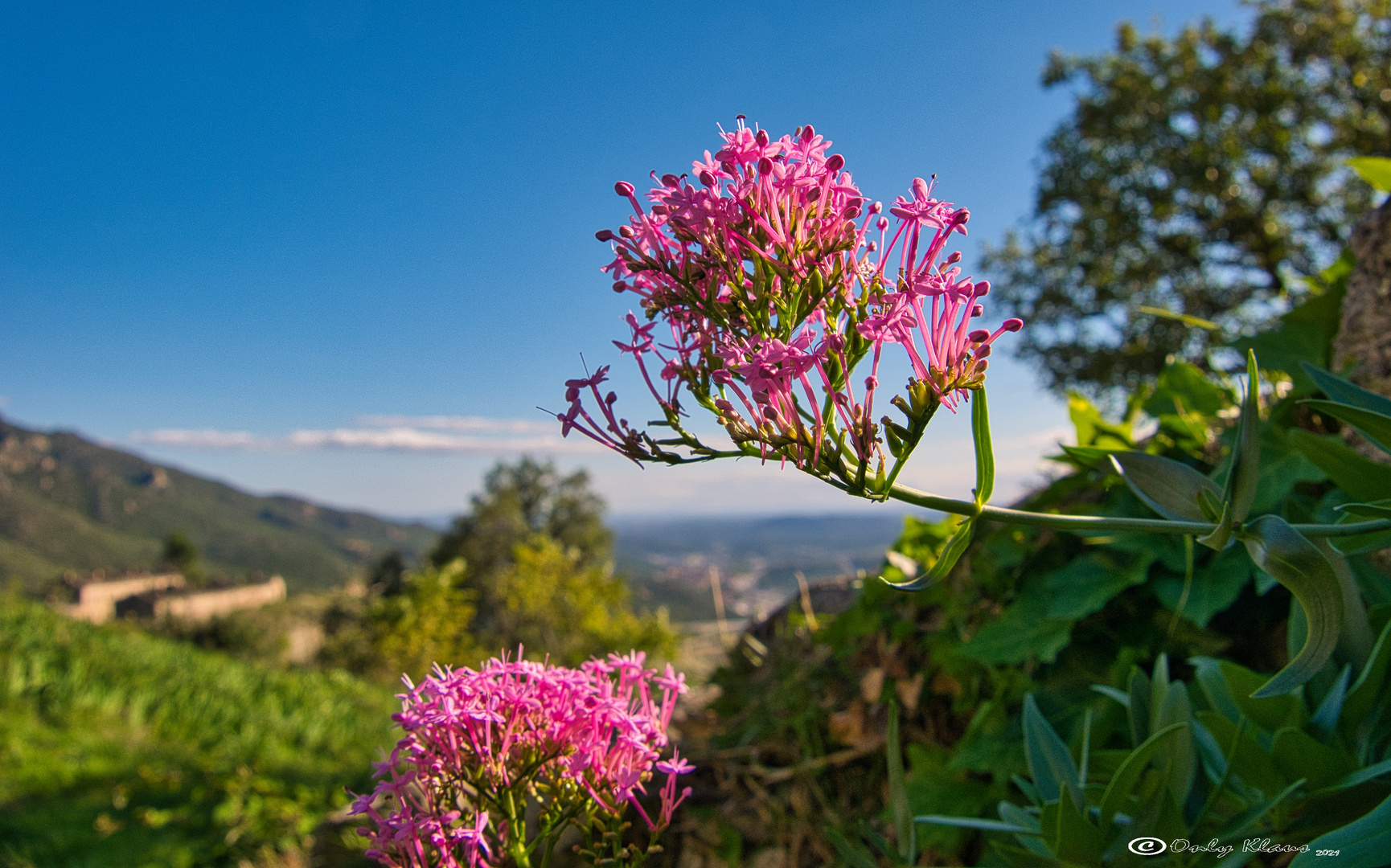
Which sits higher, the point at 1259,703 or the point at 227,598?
the point at 1259,703

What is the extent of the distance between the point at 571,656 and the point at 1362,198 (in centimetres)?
1792

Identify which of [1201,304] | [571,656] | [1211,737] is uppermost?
[1201,304]

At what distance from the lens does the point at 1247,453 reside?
918mm

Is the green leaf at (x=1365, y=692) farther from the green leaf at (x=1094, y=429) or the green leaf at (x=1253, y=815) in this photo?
the green leaf at (x=1094, y=429)

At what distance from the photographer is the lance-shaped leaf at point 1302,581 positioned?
85 centimetres

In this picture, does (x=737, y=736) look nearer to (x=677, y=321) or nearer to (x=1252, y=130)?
(x=677, y=321)

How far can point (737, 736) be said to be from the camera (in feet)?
8.47

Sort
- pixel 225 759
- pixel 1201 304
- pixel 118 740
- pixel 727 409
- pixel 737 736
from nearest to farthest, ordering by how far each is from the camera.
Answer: pixel 727 409 → pixel 737 736 → pixel 225 759 → pixel 118 740 → pixel 1201 304

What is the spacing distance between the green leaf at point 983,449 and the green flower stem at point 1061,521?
0.07 feet

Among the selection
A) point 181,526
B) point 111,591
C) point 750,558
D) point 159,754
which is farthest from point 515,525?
point 181,526

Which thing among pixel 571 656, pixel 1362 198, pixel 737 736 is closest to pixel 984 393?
pixel 737 736

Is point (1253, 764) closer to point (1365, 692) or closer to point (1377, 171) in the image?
point (1365, 692)

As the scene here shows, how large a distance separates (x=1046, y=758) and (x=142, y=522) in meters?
165

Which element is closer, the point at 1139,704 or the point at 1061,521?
the point at 1061,521
